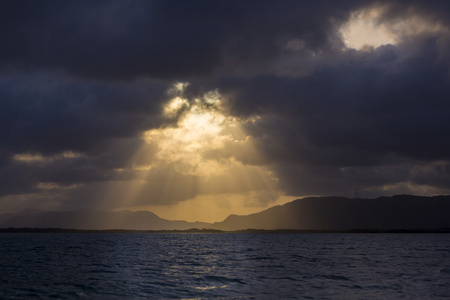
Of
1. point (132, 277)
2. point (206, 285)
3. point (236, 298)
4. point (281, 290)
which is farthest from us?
point (132, 277)

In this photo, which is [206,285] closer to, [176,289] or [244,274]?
[176,289]

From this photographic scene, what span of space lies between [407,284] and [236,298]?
19.1 m

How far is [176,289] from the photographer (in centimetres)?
4009

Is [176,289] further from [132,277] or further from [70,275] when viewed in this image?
[70,275]

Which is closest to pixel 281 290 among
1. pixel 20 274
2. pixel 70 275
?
pixel 70 275

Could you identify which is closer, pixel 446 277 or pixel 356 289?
pixel 356 289

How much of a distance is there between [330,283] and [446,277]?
16.0 meters

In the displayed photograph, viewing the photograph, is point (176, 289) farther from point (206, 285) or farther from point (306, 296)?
point (306, 296)

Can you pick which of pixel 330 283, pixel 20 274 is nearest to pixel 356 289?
pixel 330 283

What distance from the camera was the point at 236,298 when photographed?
1393 inches

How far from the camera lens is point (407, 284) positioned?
143 ft

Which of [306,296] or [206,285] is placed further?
[206,285]

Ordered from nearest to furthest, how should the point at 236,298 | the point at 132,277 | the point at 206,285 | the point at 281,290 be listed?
the point at 236,298, the point at 281,290, the point at 206,285, the point at 132,277

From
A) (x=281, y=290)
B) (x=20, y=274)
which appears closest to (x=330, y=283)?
(x=281, y=290)
